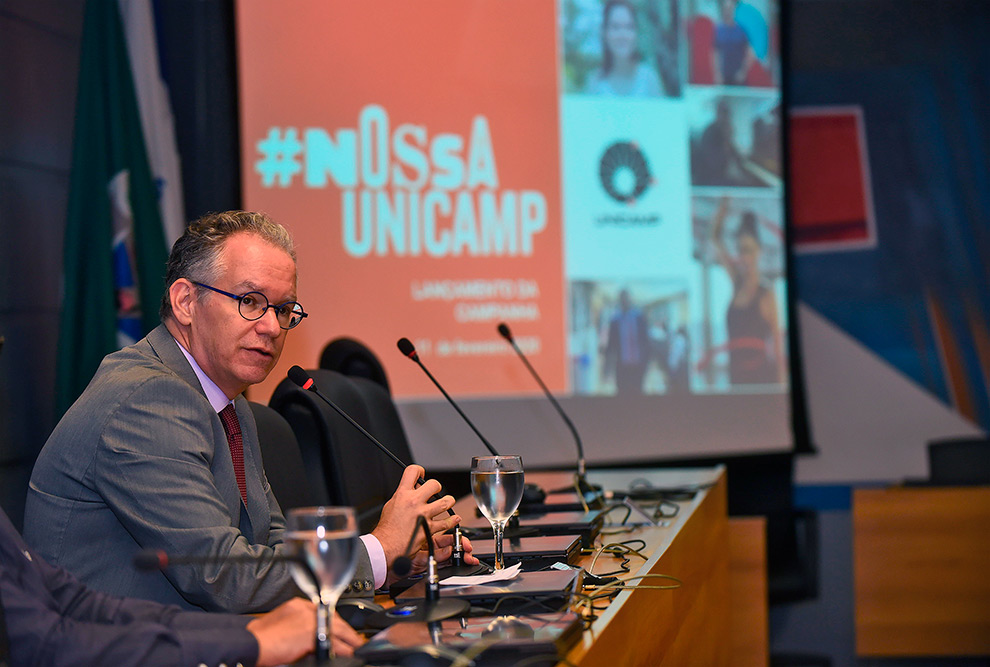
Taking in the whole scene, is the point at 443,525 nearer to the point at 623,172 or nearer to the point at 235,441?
the point at 235,441

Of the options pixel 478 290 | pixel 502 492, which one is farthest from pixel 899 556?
pixel 502 492

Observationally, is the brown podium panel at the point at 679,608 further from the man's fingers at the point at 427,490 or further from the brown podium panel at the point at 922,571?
the brown podium panel at the point at 922,571

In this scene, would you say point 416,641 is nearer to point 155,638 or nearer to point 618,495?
point 155,638

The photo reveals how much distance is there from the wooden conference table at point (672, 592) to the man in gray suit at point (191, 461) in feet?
1.16

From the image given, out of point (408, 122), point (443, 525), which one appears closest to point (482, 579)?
point (443, 525)

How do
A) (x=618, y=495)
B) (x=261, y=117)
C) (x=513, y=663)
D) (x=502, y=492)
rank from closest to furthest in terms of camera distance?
(x=513, y=663) → (x=502, y=492) → (x=618, y=495) → (x=261, y=117)

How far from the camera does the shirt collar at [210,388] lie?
1.67 m

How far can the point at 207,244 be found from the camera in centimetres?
166

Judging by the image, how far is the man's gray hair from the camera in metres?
1.65

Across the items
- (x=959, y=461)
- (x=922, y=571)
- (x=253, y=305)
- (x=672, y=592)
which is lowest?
(x=922, y=571)

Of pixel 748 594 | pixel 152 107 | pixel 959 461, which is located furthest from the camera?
pixel 959 461

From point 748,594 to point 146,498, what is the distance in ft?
8.99

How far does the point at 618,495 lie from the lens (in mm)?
2582

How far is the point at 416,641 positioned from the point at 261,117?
3.12 meters
